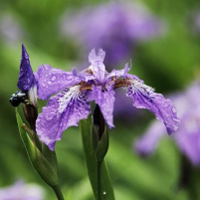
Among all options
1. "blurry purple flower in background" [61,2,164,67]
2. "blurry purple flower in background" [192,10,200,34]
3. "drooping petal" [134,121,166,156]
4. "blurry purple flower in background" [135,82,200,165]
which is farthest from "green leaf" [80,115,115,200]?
"blurry purple flower in background" [192,10,200,34]

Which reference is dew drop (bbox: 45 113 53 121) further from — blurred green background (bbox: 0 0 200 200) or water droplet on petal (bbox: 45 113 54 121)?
blurred green background (bbox: 0 0 200 200)

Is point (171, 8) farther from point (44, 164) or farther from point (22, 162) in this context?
point (44, 164)

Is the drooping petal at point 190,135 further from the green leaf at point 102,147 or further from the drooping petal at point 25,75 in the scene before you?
the drooping petal at point 25,75

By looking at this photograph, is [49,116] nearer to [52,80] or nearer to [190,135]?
[52,80]

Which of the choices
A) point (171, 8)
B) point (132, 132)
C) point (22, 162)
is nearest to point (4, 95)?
point (22, 162)

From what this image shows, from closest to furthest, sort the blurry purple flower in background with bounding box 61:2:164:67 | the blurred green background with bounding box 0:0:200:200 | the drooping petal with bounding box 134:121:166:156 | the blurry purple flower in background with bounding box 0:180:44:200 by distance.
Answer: the blurry purple flower in background with bounding box 0:180:44:200 < the drooping petal with bounding box 134:121:166:156 < the blurred green background with bounding box 0:0:200:200 < the blurry purple flower in background with bounding box 61:2:164:67

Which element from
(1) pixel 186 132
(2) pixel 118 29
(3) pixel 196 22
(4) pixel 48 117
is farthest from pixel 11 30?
(4) pixel 48 117

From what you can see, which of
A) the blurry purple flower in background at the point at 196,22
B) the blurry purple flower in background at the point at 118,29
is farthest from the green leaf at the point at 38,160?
the blurry purple flower in background at the point at 196,22
